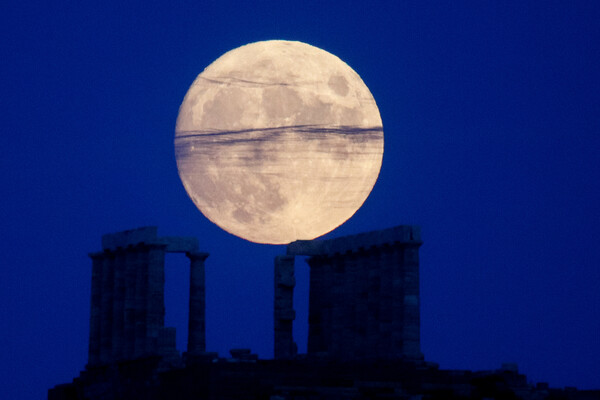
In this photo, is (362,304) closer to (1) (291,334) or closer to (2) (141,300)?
(1) (291,334)

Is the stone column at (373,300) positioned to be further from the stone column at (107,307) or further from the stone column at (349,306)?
the stone column at (107,307)

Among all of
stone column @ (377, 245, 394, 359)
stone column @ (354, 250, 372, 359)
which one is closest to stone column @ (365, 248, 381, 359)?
stone column @ (354, 250, 372, 359)

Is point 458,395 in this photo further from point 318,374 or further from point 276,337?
point 276,337

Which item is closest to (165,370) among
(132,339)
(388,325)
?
(132,339)

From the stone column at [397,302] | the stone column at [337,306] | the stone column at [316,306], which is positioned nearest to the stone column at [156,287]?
the stone column at [316,306]

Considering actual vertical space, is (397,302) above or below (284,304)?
below

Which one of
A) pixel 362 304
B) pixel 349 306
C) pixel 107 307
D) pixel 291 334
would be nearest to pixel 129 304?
pixel 107 307
